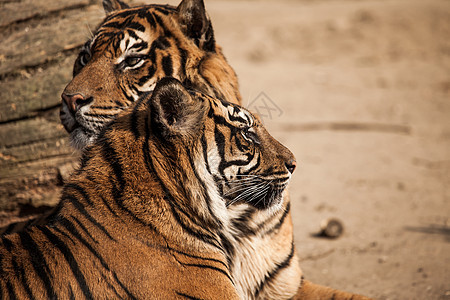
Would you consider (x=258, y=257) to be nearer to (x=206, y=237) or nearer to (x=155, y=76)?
(x=206, y=237)

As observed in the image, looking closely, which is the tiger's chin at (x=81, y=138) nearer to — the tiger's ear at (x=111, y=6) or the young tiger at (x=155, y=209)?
the young tiger at (x=155, y=209)

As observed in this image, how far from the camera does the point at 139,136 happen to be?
6.30ft

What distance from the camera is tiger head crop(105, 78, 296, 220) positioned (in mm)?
1869

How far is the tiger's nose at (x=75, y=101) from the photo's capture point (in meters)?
2.31

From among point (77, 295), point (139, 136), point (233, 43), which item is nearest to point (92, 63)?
point (139, 136)

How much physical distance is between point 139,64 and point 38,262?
1067 millimetres

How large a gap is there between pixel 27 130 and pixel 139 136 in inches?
54.6

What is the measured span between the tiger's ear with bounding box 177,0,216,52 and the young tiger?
58 cm

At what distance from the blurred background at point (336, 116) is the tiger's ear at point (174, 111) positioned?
1.00 metres

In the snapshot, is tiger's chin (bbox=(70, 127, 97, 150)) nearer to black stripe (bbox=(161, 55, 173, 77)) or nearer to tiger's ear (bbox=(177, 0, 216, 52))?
black stripe (bbox=(161, 55, 173, 77))

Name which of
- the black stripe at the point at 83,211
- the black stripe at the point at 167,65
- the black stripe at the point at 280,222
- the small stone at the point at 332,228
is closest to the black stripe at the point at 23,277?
the black stripe at the point at 83,211

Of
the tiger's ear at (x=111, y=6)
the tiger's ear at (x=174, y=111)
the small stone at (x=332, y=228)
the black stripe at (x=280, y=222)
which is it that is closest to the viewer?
the tiger's ear at (x=174, y=111)

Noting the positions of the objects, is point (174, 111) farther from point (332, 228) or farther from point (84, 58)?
point (332, 228)

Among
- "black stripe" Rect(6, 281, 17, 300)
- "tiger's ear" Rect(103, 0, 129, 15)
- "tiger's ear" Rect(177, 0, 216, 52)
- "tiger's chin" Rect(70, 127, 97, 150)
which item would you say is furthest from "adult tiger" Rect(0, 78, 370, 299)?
"tiger's ear" Rect(103, 0, 129, 15)
